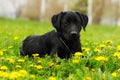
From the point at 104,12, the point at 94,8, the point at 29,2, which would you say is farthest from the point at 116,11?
the point at 29,2

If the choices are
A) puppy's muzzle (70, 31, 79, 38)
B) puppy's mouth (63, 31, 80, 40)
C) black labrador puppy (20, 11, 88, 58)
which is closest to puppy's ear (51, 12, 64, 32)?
black labrador puppy (20, 11, 88, 58)

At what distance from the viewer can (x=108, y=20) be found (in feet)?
257

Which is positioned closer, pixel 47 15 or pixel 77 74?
pixel 77 74

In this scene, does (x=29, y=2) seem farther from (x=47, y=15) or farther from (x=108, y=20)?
(x=108, y=20)

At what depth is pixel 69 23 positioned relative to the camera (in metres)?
8.31

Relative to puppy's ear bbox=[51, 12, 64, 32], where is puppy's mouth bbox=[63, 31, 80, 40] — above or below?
below

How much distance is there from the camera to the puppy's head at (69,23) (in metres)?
8.13

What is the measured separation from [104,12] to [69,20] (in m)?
64.3

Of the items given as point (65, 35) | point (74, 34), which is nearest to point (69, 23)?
point (65, 35)

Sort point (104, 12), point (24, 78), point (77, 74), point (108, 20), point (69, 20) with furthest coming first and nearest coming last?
point (108, 20)
point (104, 12)
point (69, 20)
point (77, 74)
point (24, 78)

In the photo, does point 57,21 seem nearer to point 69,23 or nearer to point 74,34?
point 69,23

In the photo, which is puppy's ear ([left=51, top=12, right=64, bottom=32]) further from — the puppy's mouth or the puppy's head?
the puppy's mouth

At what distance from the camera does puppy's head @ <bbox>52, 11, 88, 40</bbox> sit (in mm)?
8133

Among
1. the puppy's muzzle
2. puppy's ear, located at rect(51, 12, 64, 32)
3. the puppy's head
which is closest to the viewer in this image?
the puppy's muzzle
